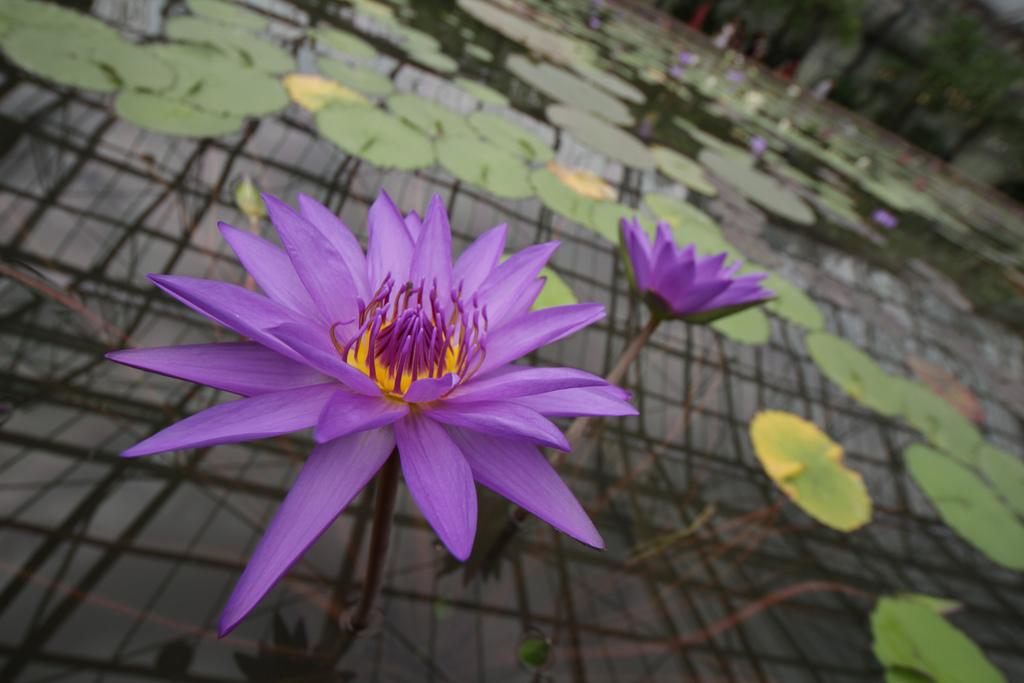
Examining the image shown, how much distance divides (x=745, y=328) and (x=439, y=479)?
6.74 ft

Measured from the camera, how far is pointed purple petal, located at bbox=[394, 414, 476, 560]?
50 cm

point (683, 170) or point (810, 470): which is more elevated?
point (683, 170)

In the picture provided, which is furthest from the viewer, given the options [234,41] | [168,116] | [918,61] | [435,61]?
[918,61]

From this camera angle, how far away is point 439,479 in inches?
21.6

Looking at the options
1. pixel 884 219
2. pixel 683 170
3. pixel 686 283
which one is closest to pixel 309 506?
pixel 686 283

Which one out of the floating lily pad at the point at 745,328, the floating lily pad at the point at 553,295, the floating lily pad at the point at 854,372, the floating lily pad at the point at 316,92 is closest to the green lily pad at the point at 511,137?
the floating lily pad at the point at 316,92

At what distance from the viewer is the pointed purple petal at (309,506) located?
45 cm

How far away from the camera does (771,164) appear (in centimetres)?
512

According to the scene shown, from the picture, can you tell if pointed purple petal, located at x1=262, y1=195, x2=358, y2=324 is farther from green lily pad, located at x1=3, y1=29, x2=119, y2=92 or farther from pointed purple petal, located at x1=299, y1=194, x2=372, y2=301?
green lily pad, located at x1=3, y1=29, x2=119, y2=92

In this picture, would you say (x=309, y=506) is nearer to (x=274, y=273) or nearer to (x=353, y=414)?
(x=353, y=414)

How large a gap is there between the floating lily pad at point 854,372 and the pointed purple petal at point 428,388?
2.26m

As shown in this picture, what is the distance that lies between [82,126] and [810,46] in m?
26.8

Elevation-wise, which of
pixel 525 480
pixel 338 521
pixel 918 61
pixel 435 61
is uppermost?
pixel 918 61

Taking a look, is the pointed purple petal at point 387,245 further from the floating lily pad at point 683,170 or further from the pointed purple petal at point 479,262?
the floating lily pad at point 683,170
